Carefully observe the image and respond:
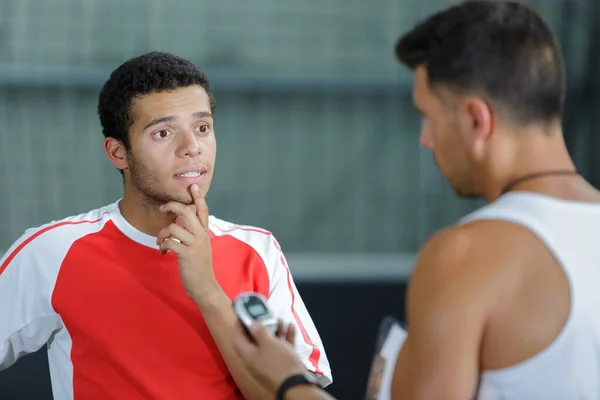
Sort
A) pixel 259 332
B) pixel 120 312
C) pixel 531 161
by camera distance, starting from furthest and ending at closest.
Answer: pixel 120 312
pixel 259 332
pixel 531 161

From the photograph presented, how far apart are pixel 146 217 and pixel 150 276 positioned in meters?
0.13

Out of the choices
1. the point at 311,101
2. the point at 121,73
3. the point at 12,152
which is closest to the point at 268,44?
the point at 311,101

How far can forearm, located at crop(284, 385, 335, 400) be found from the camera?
4.50 feet

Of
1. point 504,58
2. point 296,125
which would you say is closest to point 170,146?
point 504,58

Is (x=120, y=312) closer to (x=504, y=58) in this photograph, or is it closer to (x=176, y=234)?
(x=176, y=234)

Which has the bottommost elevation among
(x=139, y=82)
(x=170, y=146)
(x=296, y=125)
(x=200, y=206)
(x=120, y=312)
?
(x=296, y=125)

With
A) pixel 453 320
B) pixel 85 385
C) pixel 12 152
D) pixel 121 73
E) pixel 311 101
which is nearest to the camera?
pixel 453 320

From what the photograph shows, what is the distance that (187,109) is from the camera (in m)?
1.92

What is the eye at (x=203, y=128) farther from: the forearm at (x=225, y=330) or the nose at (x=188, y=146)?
the forearm at (x=225, y=330)

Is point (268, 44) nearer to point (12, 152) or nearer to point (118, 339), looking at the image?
point (12, 152)

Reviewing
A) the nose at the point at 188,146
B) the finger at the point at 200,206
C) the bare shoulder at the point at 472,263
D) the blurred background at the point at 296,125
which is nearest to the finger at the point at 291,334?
the bare shoulder at the point at 472,263

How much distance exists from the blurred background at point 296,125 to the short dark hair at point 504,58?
2.87 metres

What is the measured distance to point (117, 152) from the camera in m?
2.01

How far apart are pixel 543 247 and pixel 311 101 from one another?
3.26 m
